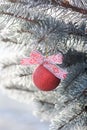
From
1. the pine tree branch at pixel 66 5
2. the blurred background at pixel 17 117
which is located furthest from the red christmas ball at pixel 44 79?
the blurred background at pixel 17 117

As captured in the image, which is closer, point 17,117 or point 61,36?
point 61,36

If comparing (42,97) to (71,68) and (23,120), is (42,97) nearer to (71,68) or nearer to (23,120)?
(71,68)

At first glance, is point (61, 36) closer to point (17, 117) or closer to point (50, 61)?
point (50, 61)

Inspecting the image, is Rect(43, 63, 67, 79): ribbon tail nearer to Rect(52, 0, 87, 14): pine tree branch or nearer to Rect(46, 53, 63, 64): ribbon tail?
Rect(46, 53, 63, 64): ribbon tail

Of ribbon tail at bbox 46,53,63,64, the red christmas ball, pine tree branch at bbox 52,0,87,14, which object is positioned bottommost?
the red christmas ball

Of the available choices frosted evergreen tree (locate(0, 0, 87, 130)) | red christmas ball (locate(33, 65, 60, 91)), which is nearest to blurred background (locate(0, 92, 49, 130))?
frosted evergreen tree (locate(0, 0, 87, 130))

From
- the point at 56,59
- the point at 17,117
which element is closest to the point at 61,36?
the point at 56,59
